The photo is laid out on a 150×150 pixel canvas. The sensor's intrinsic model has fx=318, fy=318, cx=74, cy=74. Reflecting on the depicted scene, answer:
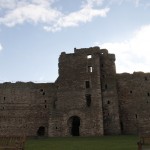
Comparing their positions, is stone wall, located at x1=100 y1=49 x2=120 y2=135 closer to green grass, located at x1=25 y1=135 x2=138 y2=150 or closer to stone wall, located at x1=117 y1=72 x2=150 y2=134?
stone wall, located at x1=117 y1=72 x2=150 y2=134

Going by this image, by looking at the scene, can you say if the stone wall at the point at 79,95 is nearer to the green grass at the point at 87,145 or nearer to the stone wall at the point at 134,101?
the stone wall at the point at 134,101

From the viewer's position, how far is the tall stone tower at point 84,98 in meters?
40.6

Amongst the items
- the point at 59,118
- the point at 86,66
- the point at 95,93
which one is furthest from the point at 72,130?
the point at 86,66

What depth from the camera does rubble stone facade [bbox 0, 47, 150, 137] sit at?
41.2m

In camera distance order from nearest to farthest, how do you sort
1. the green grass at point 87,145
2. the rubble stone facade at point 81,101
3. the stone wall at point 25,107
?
the green grass at point 87,145
the rubble stone facade at point 81,101
the stone wall at point 25,107

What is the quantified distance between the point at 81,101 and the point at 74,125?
4.14 metres

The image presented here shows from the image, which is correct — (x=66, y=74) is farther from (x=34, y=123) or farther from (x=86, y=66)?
(x=34, y=123)

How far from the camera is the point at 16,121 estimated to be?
46281 mm

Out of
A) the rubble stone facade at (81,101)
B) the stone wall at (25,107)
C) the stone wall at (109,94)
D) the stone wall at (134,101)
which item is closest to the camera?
the rubble stone facade at (81,101)

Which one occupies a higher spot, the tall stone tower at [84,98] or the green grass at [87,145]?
the tall stone tower at [84,98]

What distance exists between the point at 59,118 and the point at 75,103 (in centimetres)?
285

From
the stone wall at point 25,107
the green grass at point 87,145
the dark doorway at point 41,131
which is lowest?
the green grass at point 87,145

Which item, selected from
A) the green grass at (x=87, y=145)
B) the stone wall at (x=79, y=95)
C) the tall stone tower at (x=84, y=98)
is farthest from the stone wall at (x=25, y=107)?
the green grass at (x=87, y=145)

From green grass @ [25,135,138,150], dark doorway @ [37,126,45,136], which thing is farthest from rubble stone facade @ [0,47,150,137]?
green grass @ [25,135,138,150]
